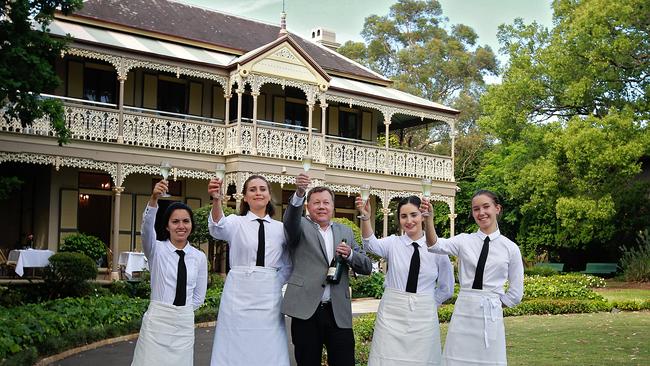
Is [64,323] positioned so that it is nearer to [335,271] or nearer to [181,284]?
[181,284]

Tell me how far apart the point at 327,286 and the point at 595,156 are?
80.5 ft

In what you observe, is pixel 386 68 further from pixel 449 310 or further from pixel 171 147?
pixel 449 310

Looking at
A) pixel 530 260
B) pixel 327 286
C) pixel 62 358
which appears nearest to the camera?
pixel 327 286

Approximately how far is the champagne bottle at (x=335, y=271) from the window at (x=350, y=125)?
23.8 metres

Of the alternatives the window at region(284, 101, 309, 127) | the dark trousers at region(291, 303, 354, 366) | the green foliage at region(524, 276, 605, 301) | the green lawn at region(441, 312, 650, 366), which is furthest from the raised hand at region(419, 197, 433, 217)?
the window at region(284, 101, 309, 127)

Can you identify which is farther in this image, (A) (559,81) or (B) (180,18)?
(A) (559,81)

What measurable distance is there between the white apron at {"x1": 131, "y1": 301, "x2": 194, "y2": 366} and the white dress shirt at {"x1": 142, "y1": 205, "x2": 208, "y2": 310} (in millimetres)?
83

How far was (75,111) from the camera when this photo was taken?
21.4m

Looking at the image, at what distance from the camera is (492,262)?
6.23 meters

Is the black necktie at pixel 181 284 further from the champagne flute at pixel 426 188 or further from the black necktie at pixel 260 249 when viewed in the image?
the champagne flute at pixel 426 188

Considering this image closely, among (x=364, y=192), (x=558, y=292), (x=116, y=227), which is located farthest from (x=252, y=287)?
(x=116, y=227)

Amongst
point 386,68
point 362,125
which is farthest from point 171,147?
point 386,68

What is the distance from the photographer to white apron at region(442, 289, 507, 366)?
608 centimetres

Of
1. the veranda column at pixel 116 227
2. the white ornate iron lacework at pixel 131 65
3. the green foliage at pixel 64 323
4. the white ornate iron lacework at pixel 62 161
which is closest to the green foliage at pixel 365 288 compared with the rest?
the veranda column at pixel 116 227
